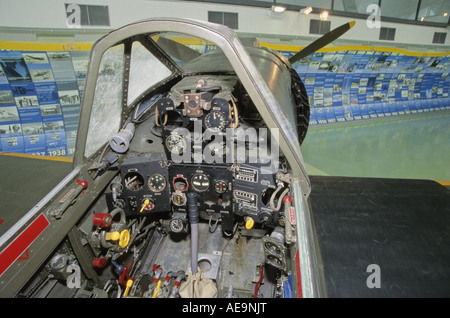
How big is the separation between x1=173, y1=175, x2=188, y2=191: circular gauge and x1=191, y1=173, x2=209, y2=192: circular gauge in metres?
0.07

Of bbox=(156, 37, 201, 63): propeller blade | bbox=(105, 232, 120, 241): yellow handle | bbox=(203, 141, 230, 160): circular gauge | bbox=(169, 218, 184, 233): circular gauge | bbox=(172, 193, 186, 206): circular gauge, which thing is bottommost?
bbox=(169, 218, 184, 233): circular gauge

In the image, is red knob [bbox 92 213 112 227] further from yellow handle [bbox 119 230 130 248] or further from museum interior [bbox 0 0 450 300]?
yellow handle [bbox 119 230 130 248]

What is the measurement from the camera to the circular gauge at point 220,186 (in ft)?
6.48

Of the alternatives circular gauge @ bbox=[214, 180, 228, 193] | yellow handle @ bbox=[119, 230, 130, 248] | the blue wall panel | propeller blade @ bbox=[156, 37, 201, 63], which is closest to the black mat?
circular gauge @ bbox=[214, 180, 228, 193]

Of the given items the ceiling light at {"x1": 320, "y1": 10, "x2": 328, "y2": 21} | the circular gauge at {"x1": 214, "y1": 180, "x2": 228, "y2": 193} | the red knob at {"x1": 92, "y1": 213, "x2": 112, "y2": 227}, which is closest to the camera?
the red knob at {"x1": 92, "y1": 213, "x2": 112, "y2": 227}

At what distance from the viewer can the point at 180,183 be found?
85.0 inches

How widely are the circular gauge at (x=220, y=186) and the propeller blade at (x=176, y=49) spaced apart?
7.69ft

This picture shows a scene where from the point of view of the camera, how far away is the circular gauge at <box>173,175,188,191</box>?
80.8 inches

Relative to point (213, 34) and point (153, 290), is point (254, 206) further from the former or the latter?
point (213, 34)

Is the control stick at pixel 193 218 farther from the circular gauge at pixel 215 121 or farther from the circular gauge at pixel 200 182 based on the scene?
the circular gauge at pixel 215 121

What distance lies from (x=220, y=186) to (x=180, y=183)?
1.27 ft

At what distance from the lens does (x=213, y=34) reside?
138 centimetres

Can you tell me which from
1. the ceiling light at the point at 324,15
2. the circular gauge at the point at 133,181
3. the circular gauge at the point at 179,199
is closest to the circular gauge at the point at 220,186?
the circular gauge at the point at 179,199
